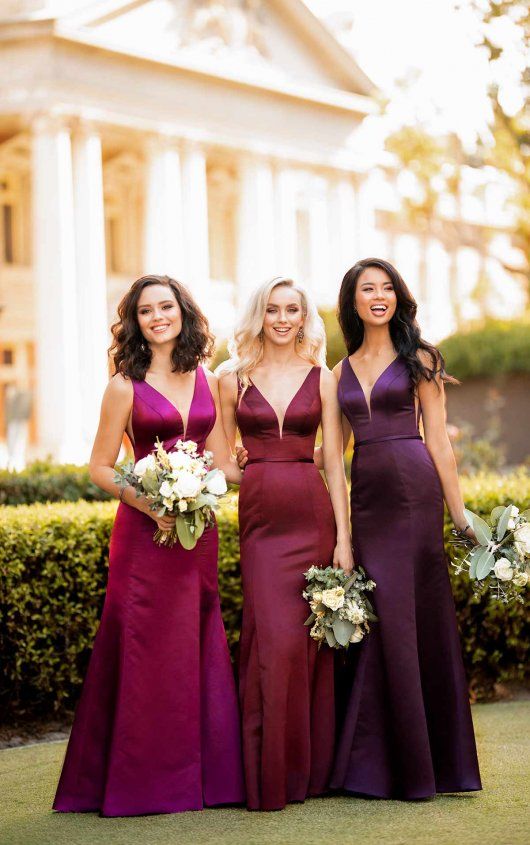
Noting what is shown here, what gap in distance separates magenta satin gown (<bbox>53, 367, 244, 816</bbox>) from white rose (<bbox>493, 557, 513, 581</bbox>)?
55.4 inches

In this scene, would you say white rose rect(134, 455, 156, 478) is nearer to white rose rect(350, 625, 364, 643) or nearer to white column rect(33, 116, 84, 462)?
white rose rect(350, 625, 364, 643)

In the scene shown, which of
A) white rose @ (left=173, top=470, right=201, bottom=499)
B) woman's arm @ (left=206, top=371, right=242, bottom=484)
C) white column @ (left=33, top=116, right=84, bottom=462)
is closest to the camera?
white rose @ (left=173, top=470, right=201, bottom=499)

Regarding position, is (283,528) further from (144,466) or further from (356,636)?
(144,466)

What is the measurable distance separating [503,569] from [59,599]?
3199 millimetres

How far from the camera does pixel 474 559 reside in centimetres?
560

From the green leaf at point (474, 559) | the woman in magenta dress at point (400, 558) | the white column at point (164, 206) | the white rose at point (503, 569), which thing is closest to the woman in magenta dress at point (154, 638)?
the woman in magenta dress at point (400, 558)

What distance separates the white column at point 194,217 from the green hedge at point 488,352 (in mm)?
11745

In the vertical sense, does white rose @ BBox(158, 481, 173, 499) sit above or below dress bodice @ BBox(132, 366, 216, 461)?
below

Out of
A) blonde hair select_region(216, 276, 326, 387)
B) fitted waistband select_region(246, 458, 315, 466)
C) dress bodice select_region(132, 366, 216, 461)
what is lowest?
fitted waistband select_region(246, 458, 315, 466)

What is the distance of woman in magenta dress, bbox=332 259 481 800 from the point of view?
5.44 m

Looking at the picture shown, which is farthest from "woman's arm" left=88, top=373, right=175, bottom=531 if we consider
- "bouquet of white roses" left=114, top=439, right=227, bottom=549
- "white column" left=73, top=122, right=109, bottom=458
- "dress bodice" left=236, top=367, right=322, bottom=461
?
"white column" left=73, top=122, right=109, bottom=458

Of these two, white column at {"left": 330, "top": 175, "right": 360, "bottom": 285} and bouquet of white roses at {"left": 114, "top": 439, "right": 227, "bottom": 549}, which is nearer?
bouquet of white roses at {"left": 114, "top": 439, "right": 227, "bottom": 549}

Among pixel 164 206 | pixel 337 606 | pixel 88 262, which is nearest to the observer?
pixel 337 606

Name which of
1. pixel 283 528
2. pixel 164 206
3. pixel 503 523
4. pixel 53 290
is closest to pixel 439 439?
pixel 503 523
